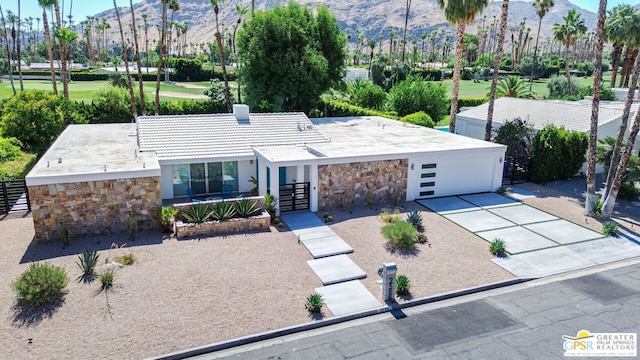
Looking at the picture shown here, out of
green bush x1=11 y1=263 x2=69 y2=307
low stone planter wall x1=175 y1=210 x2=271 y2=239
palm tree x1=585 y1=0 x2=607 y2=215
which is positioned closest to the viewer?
green bush x1=11 y1=263 x2=69 y2=307

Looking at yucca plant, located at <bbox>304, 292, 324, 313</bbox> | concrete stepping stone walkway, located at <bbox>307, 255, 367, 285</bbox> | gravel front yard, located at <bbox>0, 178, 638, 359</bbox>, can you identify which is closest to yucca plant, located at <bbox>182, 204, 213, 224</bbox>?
gravel front yard, located at <bbox>0, 178, 638, 359</bbox>

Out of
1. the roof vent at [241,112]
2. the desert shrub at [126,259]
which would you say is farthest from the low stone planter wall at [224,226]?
the roof vent at [241,112]

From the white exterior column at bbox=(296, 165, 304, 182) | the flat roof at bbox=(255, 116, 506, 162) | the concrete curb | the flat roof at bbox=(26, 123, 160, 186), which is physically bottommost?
the concrete curb

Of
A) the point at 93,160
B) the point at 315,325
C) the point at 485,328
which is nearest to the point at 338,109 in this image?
the point at 93,160

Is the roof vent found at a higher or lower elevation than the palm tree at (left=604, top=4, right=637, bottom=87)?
lower

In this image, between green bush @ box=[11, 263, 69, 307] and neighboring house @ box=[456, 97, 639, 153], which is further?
neighboring house @ box=[456, 97, 639, 153]

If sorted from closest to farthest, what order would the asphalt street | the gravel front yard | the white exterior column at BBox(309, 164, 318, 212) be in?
the asphalt street → the gravel front yard → the white exterior column at BBox(309, 164, 318, 212)

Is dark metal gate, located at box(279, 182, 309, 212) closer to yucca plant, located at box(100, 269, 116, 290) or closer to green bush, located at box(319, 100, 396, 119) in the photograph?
yucca plant, located at box(100, 269, 116, 290)

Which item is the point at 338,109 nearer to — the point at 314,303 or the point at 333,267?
the point at 333,267

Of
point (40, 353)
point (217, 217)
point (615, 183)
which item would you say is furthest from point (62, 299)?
point (615, 183)
